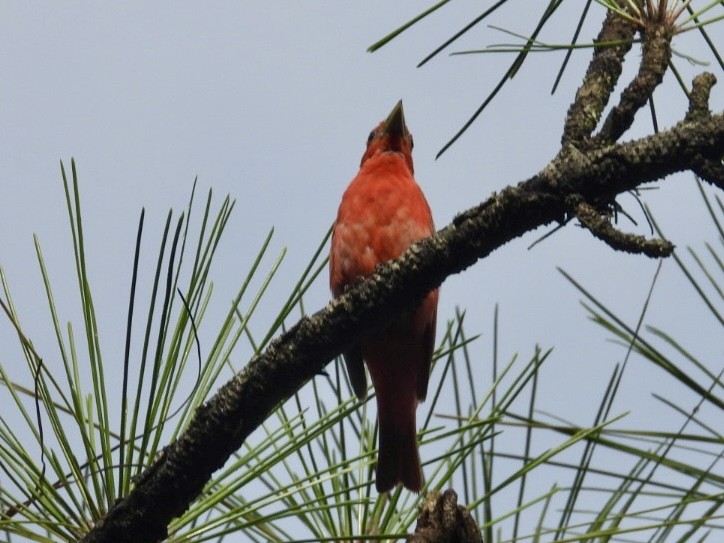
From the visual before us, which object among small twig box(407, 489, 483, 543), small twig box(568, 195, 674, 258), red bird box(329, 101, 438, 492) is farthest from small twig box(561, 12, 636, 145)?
red bird box(329, 101, 438, 492)

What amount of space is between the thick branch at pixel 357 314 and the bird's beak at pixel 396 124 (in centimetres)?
300

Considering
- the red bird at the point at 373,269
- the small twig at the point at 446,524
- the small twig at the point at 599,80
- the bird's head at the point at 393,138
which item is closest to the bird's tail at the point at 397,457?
the red bird at the point at 373,269

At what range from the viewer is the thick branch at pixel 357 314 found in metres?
1.88

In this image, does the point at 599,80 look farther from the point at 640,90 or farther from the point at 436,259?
the point at 436,259

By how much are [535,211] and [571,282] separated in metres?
0.48

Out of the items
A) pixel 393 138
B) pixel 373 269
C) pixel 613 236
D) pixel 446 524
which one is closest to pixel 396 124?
pixel 393 138

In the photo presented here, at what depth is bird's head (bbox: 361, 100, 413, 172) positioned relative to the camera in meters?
4.94

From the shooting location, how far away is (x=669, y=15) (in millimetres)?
2242

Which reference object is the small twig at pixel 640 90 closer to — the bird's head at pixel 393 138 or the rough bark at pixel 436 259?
the rough bark at pixel 436 259

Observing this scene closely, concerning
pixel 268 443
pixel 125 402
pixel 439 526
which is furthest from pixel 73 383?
pixel 439 526

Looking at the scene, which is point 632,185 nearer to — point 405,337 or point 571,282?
point 571,282

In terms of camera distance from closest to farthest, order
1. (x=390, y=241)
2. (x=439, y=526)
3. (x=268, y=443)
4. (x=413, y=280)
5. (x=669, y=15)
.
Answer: (x=439, y=526) < (x=413, y=280) < (x=669, y=15) < (x=268, y=443) < (x=390, y=241)

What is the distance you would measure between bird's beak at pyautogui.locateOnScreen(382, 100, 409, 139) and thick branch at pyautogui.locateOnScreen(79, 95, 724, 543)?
300cm

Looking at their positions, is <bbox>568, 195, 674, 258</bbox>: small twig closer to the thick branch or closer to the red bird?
the thick branch
